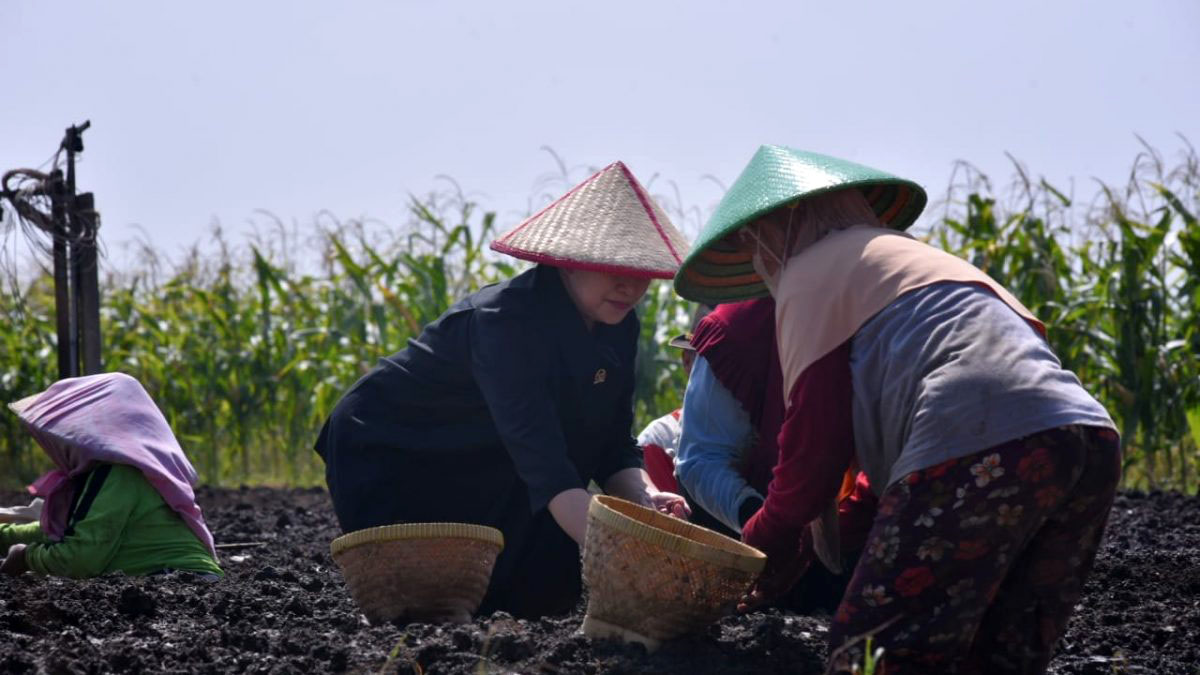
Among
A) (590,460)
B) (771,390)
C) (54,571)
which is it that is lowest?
(54,571)

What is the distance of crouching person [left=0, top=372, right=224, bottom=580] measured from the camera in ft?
12.9

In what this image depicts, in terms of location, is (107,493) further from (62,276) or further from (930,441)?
(930,441)

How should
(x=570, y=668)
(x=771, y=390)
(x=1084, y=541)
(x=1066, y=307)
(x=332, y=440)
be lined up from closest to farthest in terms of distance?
(x=1084, y=541), (x=570, y=668), (x=771, y=390), (x=332, y=440), (x=1066, y=307)

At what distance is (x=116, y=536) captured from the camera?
3990 mm

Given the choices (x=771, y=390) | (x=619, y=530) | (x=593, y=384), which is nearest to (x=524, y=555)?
(x=593, y=384)

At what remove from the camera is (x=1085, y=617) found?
3535 mm

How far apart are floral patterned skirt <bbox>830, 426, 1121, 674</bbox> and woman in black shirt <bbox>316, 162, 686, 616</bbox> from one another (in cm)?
93

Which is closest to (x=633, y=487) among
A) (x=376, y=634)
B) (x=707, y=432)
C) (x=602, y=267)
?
(x=707, y=432)

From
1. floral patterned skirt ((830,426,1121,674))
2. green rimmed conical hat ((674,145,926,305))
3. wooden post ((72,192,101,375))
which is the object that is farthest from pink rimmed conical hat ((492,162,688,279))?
wooden post ((72,192,101,375))

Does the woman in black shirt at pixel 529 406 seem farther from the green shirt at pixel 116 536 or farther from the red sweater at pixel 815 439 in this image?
the red sweater at pixel 815 439

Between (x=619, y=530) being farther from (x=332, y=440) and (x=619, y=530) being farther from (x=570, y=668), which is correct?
(x=332, y=440)

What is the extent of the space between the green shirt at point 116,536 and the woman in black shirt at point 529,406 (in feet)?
1.78

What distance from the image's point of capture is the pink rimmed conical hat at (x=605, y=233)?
132 inches

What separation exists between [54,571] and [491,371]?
5.03 ft
